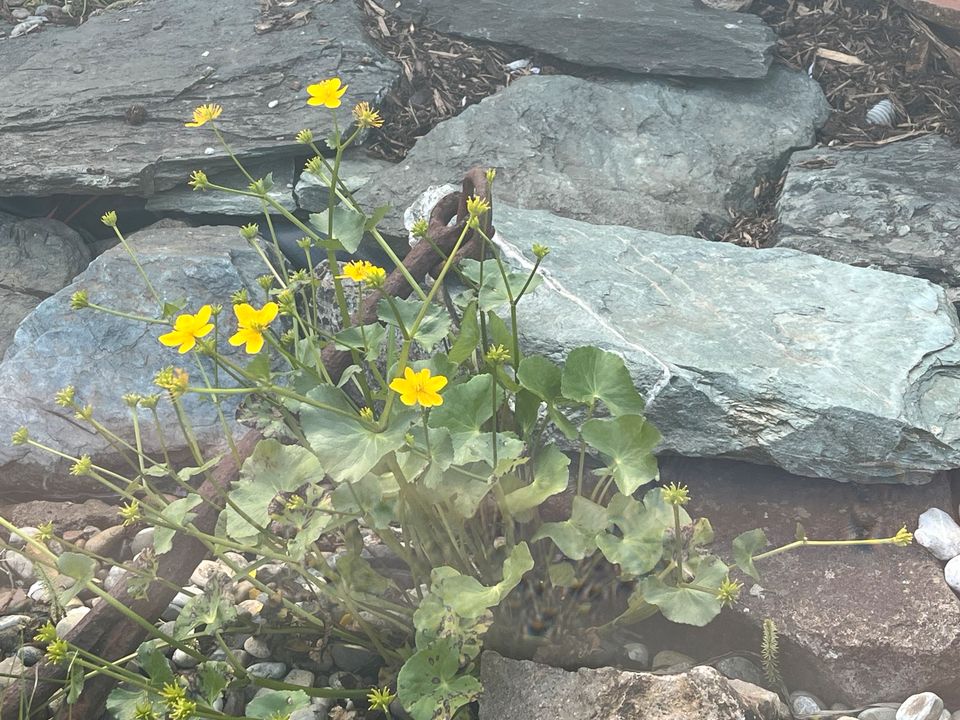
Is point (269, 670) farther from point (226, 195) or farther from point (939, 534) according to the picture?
point (226, 195)

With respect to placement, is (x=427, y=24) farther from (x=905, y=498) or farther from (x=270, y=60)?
(x=905, y=498)

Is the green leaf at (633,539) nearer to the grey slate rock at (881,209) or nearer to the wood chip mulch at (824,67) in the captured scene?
the grey slate rock at (881,209)

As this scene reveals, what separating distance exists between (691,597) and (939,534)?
84 cm

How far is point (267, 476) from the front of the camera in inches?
68.5

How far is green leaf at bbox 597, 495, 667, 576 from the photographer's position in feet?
5.32

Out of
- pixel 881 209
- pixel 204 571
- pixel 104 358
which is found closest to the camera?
pixel 204 571

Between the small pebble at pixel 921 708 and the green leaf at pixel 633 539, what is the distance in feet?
2.17

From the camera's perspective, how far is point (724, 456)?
7.13 feet

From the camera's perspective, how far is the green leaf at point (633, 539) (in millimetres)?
1621

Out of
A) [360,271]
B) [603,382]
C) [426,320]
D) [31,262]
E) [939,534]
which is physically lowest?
[939,534]

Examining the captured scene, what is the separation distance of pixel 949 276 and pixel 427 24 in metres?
2.41

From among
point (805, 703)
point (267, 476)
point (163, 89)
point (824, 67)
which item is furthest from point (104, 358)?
point (824, 67)

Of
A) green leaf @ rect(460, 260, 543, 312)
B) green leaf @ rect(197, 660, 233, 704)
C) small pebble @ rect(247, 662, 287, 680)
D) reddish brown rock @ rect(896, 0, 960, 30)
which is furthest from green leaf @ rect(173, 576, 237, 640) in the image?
reddish brown rock @ rect(896, 0, 960, 30)

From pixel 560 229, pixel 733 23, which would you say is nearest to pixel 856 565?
pixel 560 229
